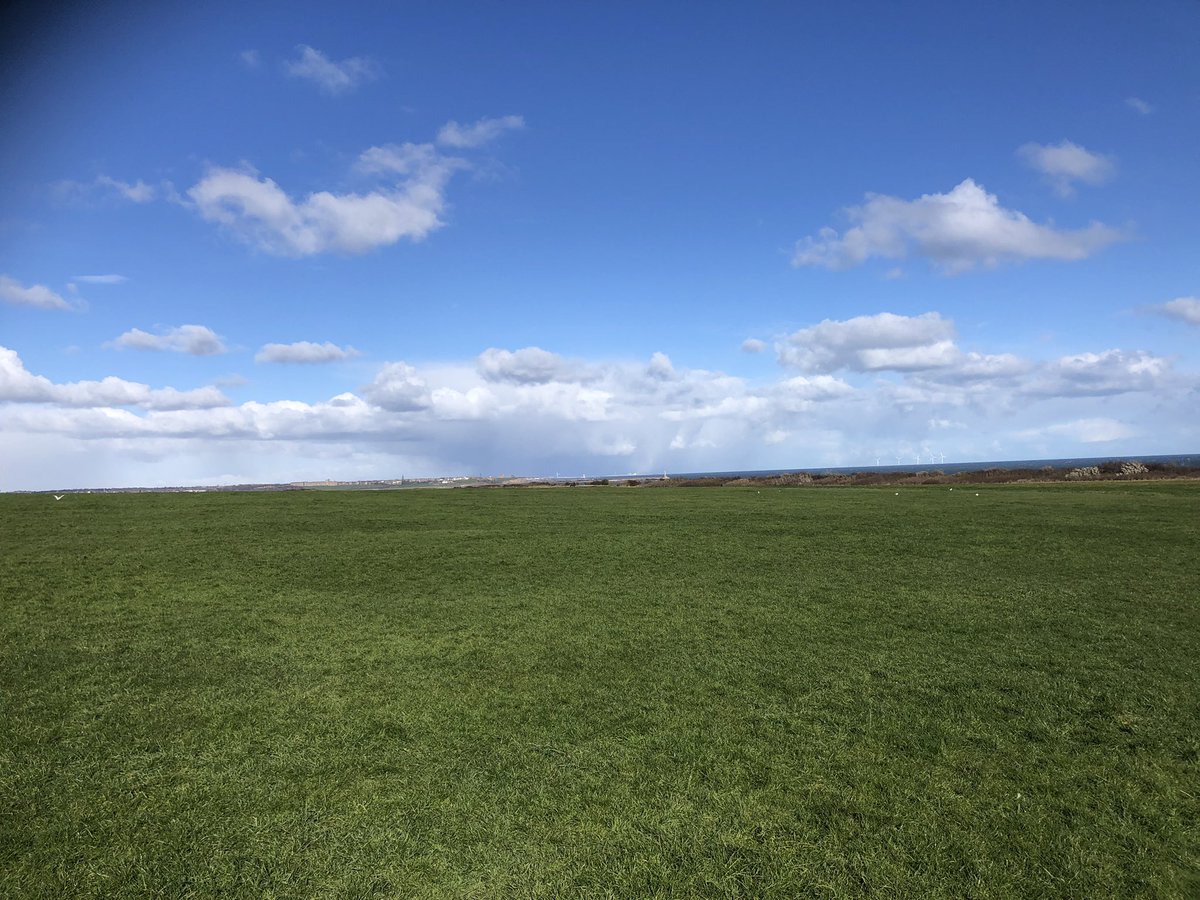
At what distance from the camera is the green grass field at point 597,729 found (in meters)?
2.56

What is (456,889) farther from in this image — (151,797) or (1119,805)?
(1119,805)

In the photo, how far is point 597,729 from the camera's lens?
12.2 ft

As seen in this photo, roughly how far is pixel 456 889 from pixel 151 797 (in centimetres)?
166

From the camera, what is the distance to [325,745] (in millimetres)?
3547

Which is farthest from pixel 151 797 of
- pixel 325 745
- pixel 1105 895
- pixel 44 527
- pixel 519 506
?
pixel 519 506

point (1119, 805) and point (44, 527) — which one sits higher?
point (44, 527)

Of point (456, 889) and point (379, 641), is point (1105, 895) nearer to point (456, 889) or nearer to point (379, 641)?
point (456, 889)

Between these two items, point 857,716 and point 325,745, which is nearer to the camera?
point 325,745

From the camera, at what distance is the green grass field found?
256cm

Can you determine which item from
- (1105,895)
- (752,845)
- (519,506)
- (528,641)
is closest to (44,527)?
(519,506)

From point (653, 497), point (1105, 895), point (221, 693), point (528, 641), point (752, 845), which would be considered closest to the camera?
point (1105, 895)

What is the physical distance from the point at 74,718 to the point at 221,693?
0.75m

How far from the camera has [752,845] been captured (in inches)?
105

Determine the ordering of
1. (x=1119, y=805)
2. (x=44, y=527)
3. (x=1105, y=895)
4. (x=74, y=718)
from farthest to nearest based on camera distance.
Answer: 1. (x=44, y=527)
2. (x=74, y=718)
3. (x=1119, y=805)
4. (x=1105, y=895)
